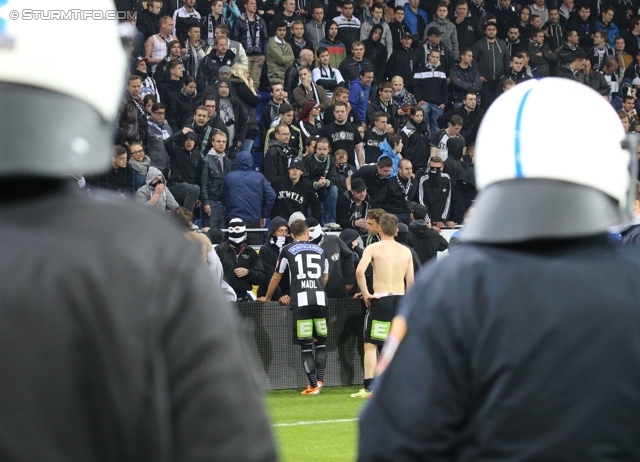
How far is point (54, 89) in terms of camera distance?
3.87 ft

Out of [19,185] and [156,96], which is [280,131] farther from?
[19,185]

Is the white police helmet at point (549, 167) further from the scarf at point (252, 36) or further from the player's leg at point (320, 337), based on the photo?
the scarf at point (252, 36)

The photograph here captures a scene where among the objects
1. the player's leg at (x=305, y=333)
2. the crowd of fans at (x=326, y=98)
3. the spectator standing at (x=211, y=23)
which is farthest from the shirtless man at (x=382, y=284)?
the spectator standing at (x=211, y=23)

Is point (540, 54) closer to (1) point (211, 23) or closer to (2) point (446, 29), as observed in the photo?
(2) point (446, 29)

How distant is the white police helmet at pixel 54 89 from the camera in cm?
114

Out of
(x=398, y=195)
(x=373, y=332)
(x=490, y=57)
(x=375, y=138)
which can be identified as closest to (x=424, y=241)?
(x=398, y=195)

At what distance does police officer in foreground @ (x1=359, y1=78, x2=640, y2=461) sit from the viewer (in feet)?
5.65

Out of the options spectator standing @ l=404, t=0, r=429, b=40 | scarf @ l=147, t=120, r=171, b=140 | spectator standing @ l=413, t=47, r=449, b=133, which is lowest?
scarf @ l=147, t=120, r=171, b=140

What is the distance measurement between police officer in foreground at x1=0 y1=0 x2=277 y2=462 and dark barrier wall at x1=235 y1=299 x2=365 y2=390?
1098cm

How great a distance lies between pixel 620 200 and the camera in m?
1.91

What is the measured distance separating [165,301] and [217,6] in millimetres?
17081

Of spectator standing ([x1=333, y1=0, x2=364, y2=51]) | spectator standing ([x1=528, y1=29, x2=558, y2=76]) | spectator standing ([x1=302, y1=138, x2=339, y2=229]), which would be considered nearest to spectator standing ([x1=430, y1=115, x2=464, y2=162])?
spectator standing ([x1=333, y1=0, x2=364, y2=51])

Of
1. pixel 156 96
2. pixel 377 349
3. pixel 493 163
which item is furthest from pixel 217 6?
pixel 493 163

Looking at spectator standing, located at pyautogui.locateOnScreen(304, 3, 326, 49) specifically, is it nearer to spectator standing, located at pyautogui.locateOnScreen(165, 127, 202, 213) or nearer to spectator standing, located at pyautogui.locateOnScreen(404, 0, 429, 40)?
spectator standing, located at pyautogui.locateOnScreen(404, 0, 429, 40)
